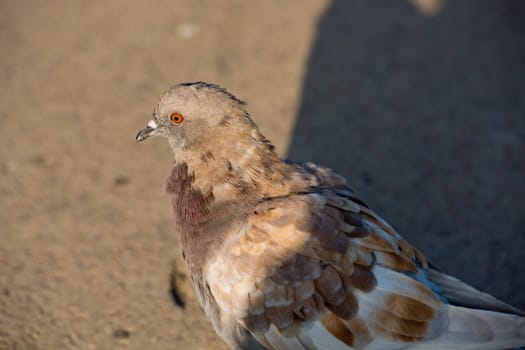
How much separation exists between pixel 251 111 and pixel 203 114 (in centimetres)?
214

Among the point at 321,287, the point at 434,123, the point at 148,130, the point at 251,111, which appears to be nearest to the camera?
the point at 321,287

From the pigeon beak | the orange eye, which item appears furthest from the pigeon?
the pigeon beak

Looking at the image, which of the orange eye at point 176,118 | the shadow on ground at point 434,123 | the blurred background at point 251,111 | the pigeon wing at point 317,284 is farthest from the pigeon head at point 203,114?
the shadow on ground at point 434,123

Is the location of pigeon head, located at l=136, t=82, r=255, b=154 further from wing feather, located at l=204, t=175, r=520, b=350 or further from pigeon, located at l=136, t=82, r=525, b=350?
wing feather, located at l=204, t=175, r=520, b=350

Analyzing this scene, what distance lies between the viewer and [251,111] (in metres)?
5.38

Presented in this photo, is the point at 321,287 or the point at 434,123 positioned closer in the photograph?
the point at 321,287

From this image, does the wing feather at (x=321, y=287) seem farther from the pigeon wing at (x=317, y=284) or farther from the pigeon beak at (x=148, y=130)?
the pigeon beak at (x=148, y=130)

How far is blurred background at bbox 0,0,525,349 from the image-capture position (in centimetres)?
387

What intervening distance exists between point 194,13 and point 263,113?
1878 millimetres

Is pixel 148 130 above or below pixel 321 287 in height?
above

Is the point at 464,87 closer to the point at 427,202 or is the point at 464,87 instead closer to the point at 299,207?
the point at 427,202

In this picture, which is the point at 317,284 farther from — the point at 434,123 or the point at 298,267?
the point at 434,123

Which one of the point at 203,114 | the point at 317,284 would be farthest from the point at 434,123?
the point at 317,284

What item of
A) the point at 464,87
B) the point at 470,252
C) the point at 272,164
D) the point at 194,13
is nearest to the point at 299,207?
the point at 272,164
